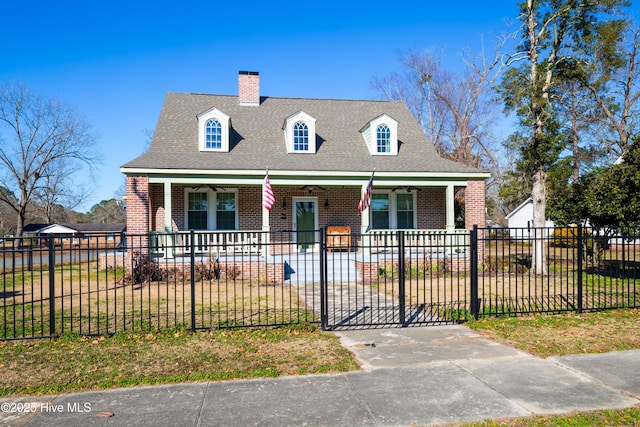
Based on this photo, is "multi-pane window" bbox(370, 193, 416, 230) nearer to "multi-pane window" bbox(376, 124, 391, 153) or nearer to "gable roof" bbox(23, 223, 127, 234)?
"multi-pane window" bbox(376, 124, 391, 153)

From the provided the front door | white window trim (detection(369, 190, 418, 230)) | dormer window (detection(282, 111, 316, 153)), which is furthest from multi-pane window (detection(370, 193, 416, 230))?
dormer window (detection(282, 111, 316, 153))

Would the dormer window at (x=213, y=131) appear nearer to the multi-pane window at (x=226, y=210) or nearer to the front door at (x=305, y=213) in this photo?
the multi-pane window at (x=226, y=210)

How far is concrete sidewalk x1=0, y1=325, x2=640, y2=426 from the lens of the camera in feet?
13.3

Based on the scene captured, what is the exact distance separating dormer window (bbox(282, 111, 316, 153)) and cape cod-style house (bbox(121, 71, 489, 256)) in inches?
1.6

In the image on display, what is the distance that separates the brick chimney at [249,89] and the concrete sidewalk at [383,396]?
642 inches

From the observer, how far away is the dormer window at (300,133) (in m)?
17.2

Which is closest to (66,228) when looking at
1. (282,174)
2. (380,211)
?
(282,174)

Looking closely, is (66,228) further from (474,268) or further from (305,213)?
(474,268)

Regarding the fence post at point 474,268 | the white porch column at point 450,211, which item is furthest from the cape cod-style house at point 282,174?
the fence post at point 474,268

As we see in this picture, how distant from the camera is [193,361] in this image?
18.5ft

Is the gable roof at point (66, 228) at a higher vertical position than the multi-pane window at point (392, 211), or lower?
lower

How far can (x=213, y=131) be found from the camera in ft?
55.0

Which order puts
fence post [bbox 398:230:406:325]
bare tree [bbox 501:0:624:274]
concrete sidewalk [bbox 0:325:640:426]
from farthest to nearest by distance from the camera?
bare tree [bbox 501:0:624:274] < fence post [bbox 398:230:406:325] < concrete sidewalk [bbox 0:325:640:426]

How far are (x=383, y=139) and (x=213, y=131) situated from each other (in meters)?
7.11
